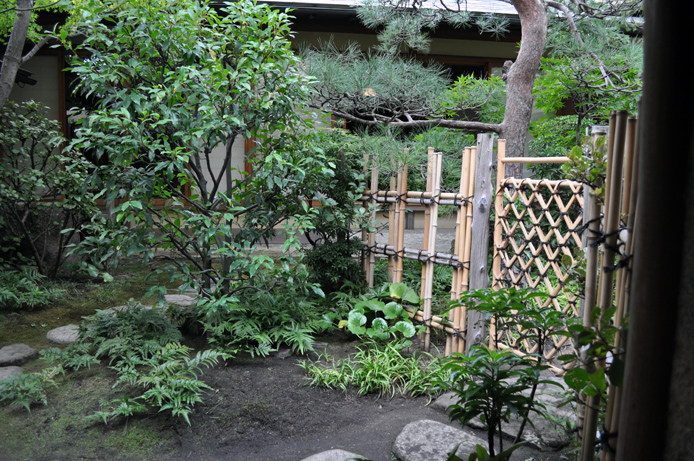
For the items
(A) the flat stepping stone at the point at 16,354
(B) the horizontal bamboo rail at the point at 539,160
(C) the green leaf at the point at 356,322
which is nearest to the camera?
(B) the horizontal bamboo rail at the point at 539,160

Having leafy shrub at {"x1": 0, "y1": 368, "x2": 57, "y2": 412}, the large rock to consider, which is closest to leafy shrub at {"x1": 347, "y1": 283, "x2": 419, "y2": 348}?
the large rock

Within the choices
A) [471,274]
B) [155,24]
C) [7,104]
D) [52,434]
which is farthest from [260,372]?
[7,104]

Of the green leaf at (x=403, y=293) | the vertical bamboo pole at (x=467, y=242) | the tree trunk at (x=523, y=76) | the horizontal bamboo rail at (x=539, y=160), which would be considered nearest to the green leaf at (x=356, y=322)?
the green leaf at (x=403, y=293)

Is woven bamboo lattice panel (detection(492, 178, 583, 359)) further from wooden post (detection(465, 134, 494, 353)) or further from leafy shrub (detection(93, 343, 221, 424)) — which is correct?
leafy shrub (detection(93, 343, 221, 424))

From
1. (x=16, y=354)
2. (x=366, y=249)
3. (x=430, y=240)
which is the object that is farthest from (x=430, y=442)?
(x=16, y=354)

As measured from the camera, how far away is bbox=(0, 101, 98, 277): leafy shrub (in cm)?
580

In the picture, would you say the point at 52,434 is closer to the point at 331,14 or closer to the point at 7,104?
the point at 7,104

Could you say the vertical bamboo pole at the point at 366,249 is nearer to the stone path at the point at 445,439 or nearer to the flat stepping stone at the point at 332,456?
the stone path at the point at 445,439

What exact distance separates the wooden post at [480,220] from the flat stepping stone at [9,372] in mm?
3626

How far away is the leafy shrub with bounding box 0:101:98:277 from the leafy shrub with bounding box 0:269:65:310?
31 cm

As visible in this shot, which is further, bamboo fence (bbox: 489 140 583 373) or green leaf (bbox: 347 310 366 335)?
green leaf (bbox: 347 310 366 335)

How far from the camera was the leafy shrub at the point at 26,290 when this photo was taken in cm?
519

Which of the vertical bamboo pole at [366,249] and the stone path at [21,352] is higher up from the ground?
the vertical bamboo pole at [366,249]

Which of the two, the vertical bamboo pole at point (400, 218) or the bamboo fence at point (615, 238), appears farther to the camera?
the vertical bamboo pole at point (400, 218)
